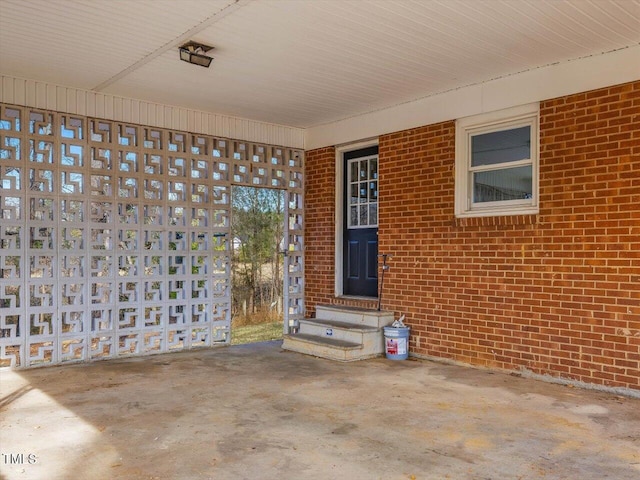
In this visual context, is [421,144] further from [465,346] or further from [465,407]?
[465,407]

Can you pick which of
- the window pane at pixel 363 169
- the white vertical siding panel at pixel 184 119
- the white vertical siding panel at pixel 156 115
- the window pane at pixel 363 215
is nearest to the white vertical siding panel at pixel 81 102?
the white vertical siding panel at pixel 156 115

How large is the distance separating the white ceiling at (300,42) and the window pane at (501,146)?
0.59m

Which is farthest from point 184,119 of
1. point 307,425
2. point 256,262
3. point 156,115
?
point 307,425

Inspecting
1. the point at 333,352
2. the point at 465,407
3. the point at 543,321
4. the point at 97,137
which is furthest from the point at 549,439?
the point at 97,137

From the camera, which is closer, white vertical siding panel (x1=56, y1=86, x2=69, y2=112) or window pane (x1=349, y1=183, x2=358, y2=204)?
white vertical siding panel (x1=56, y1=86, x2=69, y2=112)

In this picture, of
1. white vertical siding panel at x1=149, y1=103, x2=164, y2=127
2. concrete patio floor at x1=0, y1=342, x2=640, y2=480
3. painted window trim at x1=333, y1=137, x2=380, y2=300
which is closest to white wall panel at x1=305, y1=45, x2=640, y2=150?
painted window trim at x1=333, y1=137, x2=380, y2=300

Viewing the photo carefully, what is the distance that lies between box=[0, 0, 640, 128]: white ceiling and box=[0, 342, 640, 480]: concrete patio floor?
9.63 feet

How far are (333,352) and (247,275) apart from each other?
Answer: 3614 millimetres

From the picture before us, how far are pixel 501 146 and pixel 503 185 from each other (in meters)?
0.41

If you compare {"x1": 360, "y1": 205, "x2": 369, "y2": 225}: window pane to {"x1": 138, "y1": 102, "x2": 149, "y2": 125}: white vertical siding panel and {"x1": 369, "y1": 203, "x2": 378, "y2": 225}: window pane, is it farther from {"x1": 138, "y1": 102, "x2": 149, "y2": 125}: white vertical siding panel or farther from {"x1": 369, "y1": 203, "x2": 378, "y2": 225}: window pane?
{"x1": 138, "y1": 102, "x2": 149, "y2": 125}: white vertical siding panel

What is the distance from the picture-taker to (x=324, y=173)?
7.27 m

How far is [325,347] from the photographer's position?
5.98m

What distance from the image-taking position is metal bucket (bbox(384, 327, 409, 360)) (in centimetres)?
588

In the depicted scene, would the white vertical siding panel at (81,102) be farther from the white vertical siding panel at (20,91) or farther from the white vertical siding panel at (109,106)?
the white vertical siding panel at (20,91)
